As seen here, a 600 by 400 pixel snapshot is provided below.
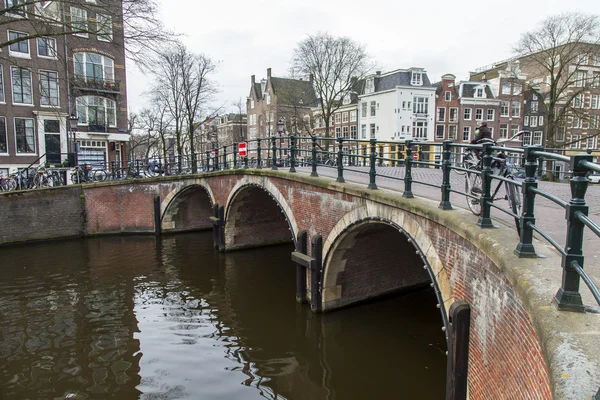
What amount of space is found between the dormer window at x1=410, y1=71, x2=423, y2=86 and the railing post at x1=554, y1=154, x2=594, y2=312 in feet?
120

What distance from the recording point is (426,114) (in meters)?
37.1

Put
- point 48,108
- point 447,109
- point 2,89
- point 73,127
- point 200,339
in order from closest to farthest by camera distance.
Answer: point 200,339 < point 73,127 < point 2,89 < point 48,108 < point 447,109

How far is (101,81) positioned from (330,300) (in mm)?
20619

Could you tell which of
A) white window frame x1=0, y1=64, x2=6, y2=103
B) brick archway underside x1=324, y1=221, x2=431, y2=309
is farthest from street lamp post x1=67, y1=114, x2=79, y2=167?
brick archway underside x1=324, y1=221, x2=431, y2=309

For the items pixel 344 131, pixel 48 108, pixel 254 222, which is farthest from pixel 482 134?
pixel 344 131

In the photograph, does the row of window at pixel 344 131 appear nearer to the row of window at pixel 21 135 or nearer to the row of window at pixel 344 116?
the row of window at pixel 344 116

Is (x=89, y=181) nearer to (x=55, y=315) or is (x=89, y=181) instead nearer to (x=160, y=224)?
(x=160, y=224)

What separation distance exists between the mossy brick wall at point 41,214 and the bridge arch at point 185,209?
11.7 feet

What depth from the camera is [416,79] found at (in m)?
36.8

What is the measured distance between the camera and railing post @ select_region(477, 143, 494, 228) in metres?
Result: 4.37

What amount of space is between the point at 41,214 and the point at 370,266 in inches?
567

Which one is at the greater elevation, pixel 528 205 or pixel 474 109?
pixel 474 109

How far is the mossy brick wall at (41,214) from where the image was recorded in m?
16.8

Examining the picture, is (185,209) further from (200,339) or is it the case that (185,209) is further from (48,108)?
(200,339)
